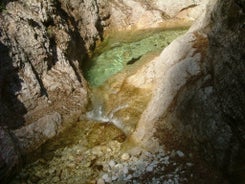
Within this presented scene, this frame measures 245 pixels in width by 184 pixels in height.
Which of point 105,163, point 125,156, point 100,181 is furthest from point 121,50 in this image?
point 100,181

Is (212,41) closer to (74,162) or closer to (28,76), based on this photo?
(74,162)

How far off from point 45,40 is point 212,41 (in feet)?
19.6

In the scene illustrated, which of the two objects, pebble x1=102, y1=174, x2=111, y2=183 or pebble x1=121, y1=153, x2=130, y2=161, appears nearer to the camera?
pebble x1=102, y1=174, x2=111, y2=183

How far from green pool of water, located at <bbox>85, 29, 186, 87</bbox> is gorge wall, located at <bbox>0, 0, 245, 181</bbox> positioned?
752mm

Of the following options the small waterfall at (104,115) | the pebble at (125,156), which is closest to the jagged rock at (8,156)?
the small waterfall at (104,115)

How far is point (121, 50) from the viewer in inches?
594

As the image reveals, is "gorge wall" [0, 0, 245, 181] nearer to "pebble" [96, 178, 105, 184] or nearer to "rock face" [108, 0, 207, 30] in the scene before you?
"pebble" [96, 178, 105, 184]

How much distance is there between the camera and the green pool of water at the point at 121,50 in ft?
43.6

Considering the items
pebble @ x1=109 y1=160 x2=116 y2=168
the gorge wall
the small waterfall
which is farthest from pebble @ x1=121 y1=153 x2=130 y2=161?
the small waterfall

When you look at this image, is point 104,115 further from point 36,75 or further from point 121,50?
point 121,50

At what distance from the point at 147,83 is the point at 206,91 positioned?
3.25 meters

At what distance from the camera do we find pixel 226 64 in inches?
287

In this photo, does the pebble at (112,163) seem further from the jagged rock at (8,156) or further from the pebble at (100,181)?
the jagged rock at (8,156)

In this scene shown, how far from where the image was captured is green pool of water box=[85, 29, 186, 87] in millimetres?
13281
